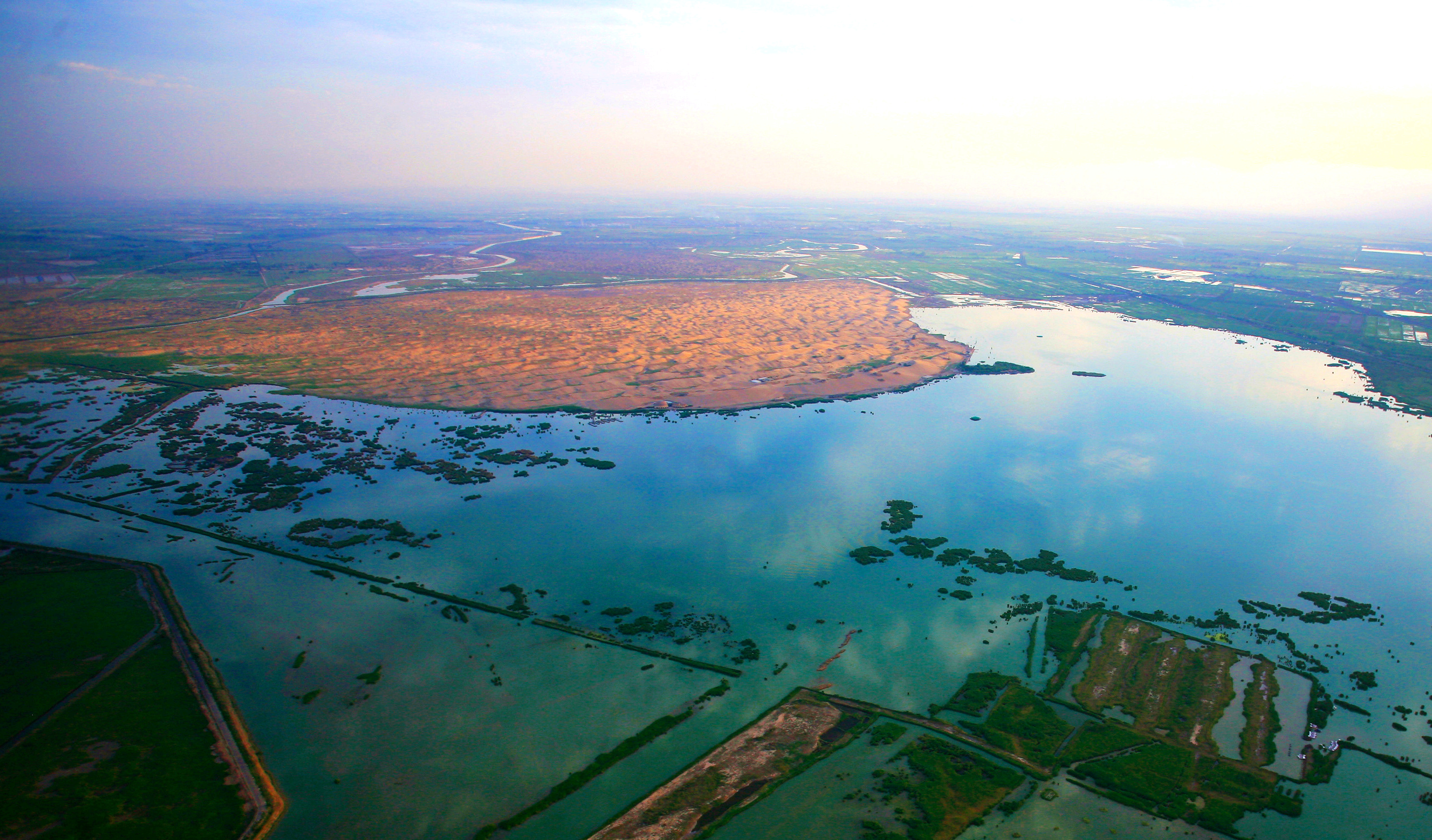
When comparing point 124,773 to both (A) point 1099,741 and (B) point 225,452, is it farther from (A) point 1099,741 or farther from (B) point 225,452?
(A) point 1099,741

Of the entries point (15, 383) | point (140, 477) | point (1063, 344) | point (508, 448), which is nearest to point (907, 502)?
point (508, 448)

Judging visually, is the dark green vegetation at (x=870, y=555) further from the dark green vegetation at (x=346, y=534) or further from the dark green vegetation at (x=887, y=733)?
the dark green vegetation at (x=346, y=534)

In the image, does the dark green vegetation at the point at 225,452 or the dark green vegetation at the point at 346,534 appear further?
the dark green vegetation at the point at 225,452

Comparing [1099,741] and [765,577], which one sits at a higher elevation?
[765,577]

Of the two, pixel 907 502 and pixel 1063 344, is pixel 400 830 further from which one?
pixel 1063 344

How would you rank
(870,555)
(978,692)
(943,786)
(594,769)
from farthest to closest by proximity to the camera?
(870,555) < (978,692) < (594,769) < (943,786)

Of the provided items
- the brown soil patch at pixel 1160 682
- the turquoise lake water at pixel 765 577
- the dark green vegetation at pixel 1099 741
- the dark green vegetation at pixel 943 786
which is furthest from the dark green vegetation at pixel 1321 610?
the dark green vegetation at pixel 943 786

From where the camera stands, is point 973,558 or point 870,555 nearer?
point 973,558

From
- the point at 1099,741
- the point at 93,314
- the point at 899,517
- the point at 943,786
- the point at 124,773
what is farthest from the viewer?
the point at 93,314

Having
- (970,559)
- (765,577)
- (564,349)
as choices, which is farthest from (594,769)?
(564,349)
